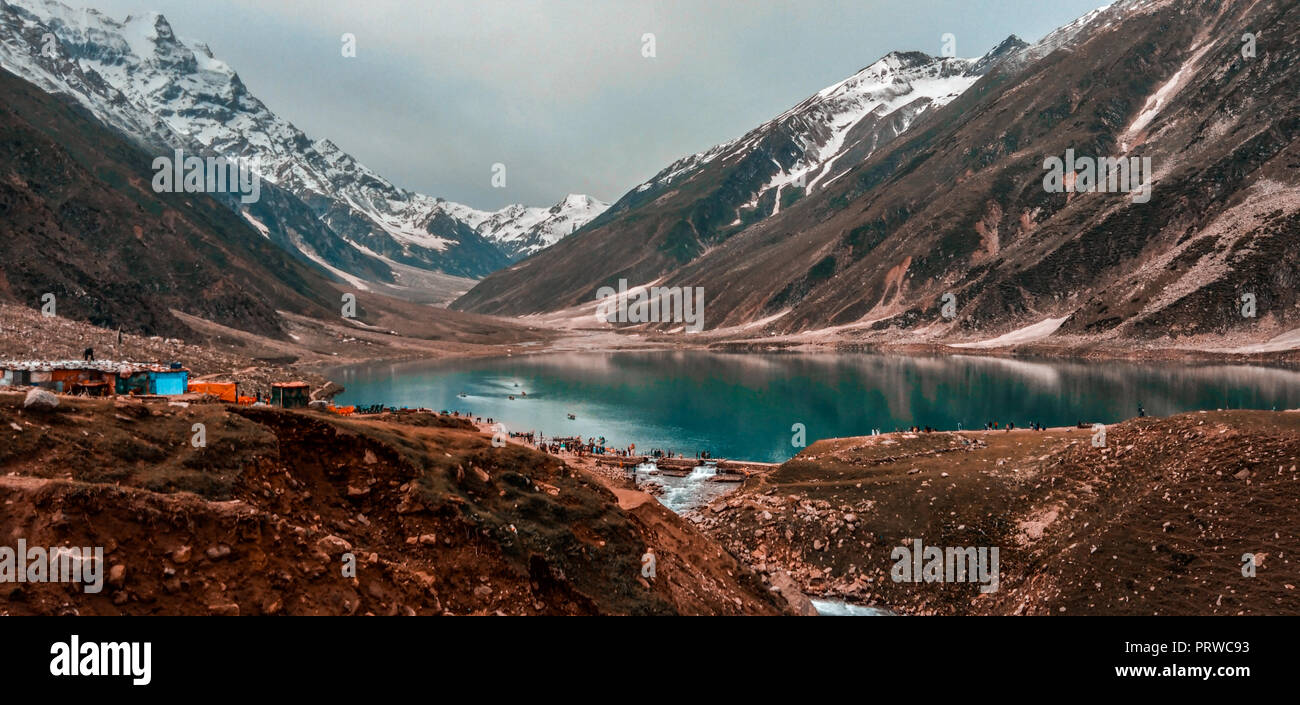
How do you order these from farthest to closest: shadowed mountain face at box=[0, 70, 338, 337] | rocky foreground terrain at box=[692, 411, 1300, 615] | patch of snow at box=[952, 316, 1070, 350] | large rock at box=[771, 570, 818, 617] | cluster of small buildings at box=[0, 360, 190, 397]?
1. patch of snow at box=[952, 316, 1070, 350]
2. shadowed mountain face at box=[0, 70, 338, 337]
3. cluster of small buildings at box=[0, 360, 190, 397]
4. large rock at box=[771, 570, 818, 617]
5. rocky foreground terrain at box=[692, 411, 1300, 615]

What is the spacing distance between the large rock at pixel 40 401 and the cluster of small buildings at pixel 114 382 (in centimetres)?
2146

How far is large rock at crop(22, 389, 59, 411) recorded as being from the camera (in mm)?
17812

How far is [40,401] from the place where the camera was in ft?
59.2

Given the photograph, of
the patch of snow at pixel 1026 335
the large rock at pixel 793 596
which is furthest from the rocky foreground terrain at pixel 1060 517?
the patch of snow at pixel 1026 335

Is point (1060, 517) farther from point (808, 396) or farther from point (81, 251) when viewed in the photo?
point (81, 251)

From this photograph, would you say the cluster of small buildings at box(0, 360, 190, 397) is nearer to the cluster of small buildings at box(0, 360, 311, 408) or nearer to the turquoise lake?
the cluster of small buildings at box(0, 360, 311, 408)

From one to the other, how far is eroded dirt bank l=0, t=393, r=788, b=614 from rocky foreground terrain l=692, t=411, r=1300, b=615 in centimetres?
1302

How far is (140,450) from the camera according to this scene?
1816 centimetres

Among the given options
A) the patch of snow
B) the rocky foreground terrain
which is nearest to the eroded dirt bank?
the rocky foreground terrain

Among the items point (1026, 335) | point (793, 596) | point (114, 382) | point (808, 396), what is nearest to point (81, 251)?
point (114, 382)

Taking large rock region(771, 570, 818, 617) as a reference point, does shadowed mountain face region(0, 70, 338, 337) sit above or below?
above

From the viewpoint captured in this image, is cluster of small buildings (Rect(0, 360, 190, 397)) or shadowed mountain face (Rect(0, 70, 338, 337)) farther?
shadowed mountain face (Rect(0, 70, 338, 337))
